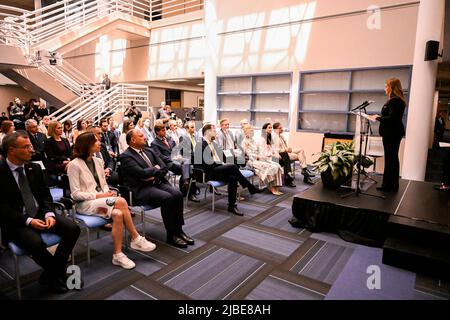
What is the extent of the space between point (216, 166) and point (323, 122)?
436 centimetres

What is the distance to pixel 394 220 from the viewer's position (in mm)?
2916

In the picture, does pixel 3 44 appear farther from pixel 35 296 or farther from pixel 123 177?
pixel 35 296

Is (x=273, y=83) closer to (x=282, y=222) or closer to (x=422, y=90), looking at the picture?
(x=422, y=90)

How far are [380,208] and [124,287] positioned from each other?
2.78 metres

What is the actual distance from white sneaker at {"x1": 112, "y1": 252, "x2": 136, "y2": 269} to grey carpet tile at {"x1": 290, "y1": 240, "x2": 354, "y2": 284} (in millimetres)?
1491

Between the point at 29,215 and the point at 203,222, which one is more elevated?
the point at 29,215

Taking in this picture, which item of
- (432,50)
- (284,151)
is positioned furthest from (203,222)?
(432,50)

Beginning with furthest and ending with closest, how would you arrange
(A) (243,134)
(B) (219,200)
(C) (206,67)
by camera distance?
(C) (206,67) → (A) (243,134) → (B) (219,200)

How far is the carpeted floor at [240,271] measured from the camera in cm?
229

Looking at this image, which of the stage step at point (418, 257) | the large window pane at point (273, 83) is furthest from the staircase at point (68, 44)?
the stage step at point (418, 257)

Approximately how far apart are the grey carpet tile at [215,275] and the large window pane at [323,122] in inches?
214

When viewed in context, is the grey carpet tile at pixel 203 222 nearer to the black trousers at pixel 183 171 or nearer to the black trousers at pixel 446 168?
the black trousers at pixel 183 171

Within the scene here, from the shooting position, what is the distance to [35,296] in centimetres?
221

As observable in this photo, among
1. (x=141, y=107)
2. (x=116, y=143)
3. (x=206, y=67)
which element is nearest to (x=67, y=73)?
(x=141, y=107)
